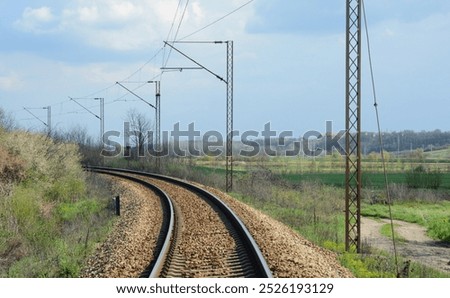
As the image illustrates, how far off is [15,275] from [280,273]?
6.20 m

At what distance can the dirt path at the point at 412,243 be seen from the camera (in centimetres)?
2261

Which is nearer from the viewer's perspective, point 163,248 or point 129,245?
point 163,248

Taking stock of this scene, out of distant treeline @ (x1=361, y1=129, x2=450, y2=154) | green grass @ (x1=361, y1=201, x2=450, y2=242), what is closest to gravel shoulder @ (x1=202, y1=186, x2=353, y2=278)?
green grass @ (x1=361, y1=201, x2=450, y2=242)

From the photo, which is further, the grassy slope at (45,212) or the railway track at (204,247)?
the grassy slope at (45,212)

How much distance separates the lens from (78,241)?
17609 millimetres

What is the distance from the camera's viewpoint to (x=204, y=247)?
47.6ft

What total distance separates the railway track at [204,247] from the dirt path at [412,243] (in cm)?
556

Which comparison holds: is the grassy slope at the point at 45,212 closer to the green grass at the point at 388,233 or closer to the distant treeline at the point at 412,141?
the green grass at the point at 388,233

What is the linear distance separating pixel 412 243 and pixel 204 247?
1628 cm

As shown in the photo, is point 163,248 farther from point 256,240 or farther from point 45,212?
point 45,212

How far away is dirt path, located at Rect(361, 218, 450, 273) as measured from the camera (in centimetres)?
2261

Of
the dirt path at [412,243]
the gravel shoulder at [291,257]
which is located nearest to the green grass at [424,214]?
the dirt path at [412,243]

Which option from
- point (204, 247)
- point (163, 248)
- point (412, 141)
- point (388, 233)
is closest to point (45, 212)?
point (204, 247)

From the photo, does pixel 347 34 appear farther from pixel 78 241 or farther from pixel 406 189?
Answer: pixel 406 189
